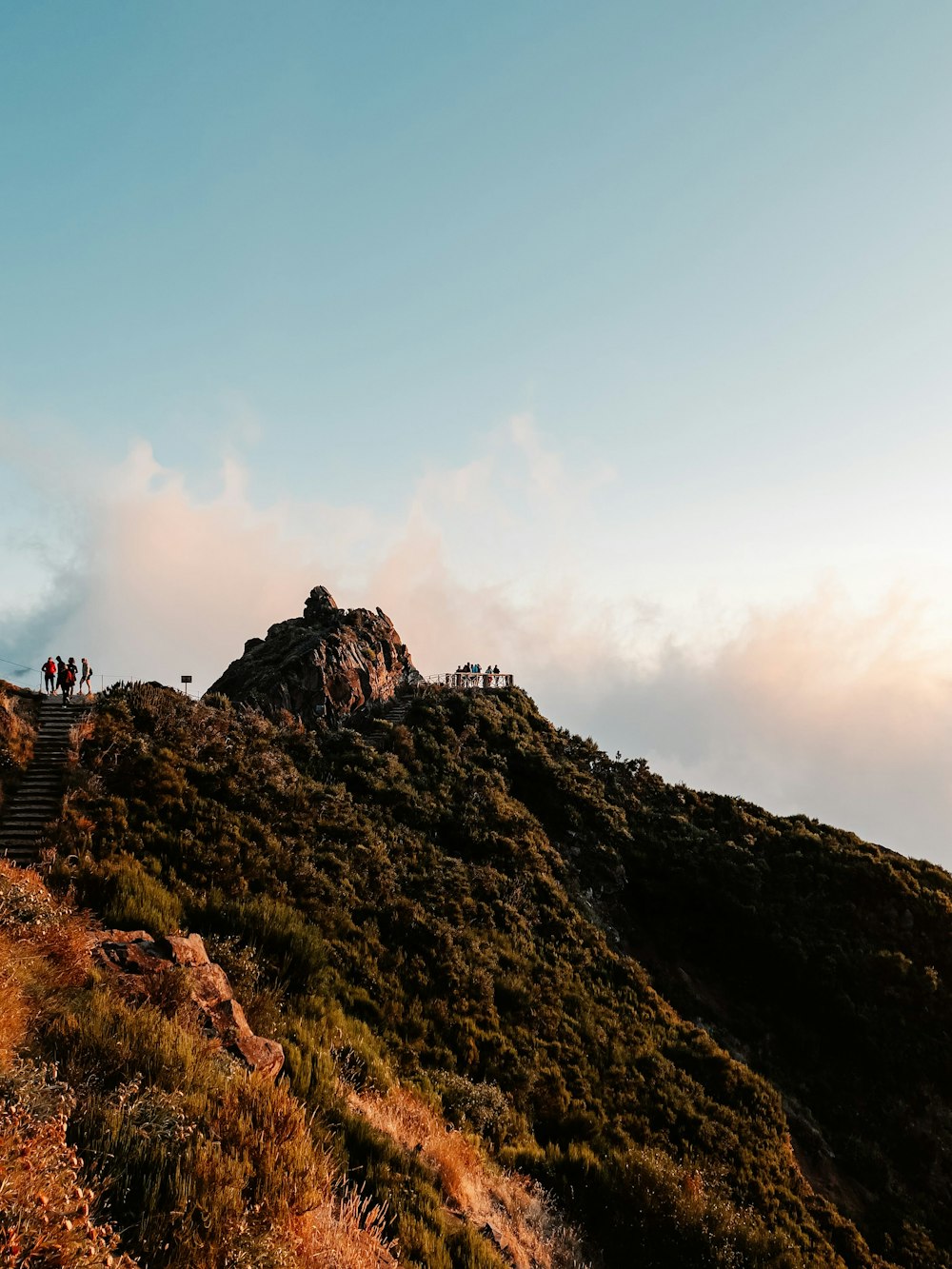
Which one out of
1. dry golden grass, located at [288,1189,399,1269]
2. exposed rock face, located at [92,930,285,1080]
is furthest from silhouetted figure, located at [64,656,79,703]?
dry golden grass, located at [288,1189,399,1269]

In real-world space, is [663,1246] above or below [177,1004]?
below

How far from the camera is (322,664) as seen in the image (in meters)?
35.2

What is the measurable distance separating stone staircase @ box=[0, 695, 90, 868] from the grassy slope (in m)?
0.79

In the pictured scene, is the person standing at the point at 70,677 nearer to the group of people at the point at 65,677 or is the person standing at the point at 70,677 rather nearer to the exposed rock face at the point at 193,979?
the group of people at the point at 65,677

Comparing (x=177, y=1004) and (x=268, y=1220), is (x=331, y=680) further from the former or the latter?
(x=268, y=1220)

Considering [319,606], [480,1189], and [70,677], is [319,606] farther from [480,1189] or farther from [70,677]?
[480,1189]

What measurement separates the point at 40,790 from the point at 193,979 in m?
10.8

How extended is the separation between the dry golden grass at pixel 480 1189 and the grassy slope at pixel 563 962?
77 centimetres

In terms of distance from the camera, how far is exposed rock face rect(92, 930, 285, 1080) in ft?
30.6

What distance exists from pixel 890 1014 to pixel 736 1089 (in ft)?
30.5

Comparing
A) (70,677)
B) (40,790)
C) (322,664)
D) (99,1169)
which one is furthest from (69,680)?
(99,1169)

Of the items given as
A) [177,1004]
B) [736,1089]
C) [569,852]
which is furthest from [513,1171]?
[569,852]

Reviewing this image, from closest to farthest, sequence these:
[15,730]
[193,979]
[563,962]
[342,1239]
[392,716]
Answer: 1. [342,1239]
2. [193,979]
3. [15,730]
4. [563,962]
5. [392,716]

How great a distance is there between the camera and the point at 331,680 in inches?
1389
